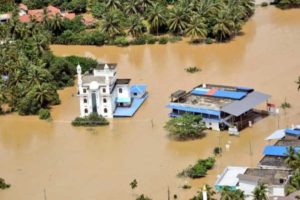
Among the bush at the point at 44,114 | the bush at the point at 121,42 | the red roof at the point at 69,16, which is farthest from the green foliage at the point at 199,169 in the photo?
the red roof at the point at 69,16

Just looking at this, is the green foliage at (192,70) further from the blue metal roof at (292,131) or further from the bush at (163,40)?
the blue metal roof at (292,131)

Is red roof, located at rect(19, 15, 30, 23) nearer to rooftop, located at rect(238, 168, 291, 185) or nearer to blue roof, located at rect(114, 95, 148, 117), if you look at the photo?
blue roof, located at rect(114, 95, 148, 117)

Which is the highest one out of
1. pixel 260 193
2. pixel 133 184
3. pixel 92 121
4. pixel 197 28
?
pixel 197 28

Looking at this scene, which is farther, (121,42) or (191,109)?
(121,42)

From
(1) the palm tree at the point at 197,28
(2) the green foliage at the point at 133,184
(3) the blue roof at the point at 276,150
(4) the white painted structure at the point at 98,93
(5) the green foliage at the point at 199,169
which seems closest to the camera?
(3) the blue roof at the point at 276,150

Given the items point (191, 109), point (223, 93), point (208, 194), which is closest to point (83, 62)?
point (223, 93)

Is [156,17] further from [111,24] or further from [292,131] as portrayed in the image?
[292,131]
